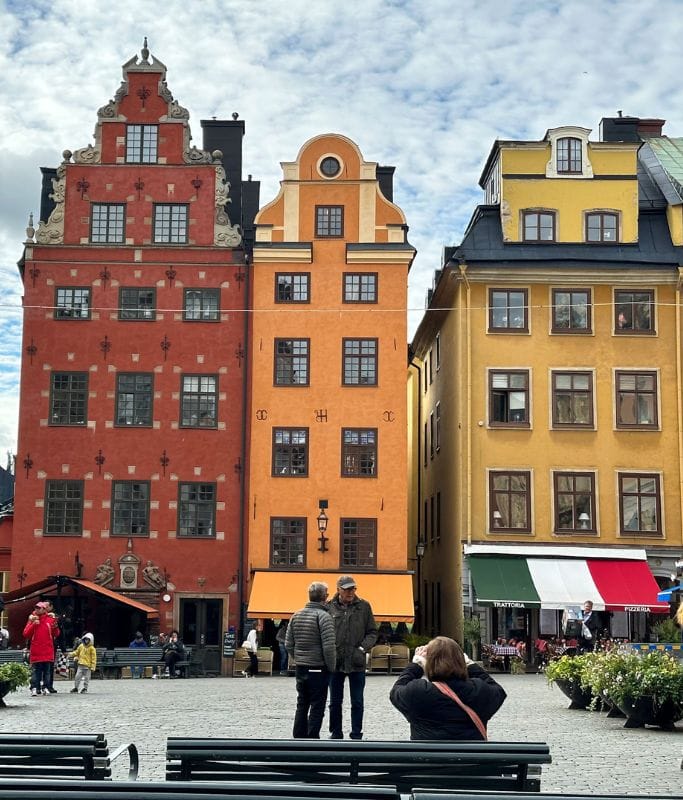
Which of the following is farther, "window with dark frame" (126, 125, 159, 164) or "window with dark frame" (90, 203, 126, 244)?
"window with dark frame" (126, 125, 159, 164)

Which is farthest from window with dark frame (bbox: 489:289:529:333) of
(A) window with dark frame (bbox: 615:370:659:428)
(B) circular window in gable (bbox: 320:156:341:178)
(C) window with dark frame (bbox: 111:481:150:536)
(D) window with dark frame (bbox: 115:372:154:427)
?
(C) window with dark frame (bbox: 111:481:150:536)

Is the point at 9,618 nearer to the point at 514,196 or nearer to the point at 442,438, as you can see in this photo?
the point at 442,438

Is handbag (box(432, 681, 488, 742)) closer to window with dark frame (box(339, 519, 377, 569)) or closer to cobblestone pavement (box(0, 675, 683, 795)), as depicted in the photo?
cobblestone pavement (box(0, 675, 683, 795))

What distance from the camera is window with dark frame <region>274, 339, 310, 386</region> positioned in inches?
1590

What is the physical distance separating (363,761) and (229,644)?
99.0 ft

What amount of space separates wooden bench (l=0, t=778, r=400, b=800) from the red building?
3268 centimetres

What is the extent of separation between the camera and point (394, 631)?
3850 cm

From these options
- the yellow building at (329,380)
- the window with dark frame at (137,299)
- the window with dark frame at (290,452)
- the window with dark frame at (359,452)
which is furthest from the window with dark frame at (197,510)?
the window with dark frame at (137,299)

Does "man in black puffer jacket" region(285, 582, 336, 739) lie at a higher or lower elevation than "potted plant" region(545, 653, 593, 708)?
higher

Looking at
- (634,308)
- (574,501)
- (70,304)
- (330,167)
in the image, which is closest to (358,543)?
(574,501)

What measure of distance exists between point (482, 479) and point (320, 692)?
2644 centimetres

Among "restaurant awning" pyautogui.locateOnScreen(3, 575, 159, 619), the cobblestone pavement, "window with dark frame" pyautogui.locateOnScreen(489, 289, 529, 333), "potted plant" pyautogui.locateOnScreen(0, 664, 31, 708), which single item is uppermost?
"window with dark frame" pyautogui.locateOnScreen(489, 289, 529, 333)

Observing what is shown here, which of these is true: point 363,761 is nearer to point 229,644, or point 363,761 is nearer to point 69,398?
point 229,644

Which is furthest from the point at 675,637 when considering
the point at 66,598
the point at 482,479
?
the point at 66,598
